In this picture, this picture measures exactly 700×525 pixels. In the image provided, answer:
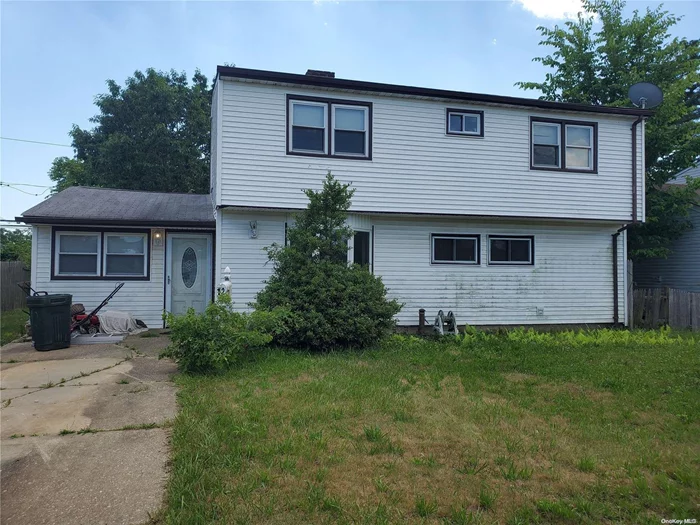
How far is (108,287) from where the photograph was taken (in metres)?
10.4

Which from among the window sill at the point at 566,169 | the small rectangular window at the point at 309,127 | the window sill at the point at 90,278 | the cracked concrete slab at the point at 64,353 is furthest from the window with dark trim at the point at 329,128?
→ the cracked concrete slab at the point at 64,353

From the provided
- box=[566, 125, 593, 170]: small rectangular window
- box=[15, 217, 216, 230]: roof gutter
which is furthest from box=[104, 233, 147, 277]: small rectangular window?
box=[566, 125, 593, 170]: small rectangular window

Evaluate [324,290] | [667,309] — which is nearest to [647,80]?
[667,309]

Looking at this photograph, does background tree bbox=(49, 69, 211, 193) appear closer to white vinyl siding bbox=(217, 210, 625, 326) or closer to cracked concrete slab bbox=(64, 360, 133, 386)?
white vinyl siding bbox=(217, 210, 625, 326)

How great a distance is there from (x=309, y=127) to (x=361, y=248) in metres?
3.00

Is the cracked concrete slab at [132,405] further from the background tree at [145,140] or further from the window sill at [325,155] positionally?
the background tree at [145,140]

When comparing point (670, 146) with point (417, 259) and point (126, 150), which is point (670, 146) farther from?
point (126, 150)

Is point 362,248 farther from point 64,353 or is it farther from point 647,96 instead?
point 647,96

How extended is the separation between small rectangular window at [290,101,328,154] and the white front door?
11.2ft

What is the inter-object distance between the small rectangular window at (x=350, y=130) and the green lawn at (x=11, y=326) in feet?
27.1

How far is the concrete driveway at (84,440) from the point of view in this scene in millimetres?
2820

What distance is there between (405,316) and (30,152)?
26223 millimetres

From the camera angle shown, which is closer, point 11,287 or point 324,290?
point 324,290

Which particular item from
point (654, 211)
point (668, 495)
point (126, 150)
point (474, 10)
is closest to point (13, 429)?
point (668, 495)
